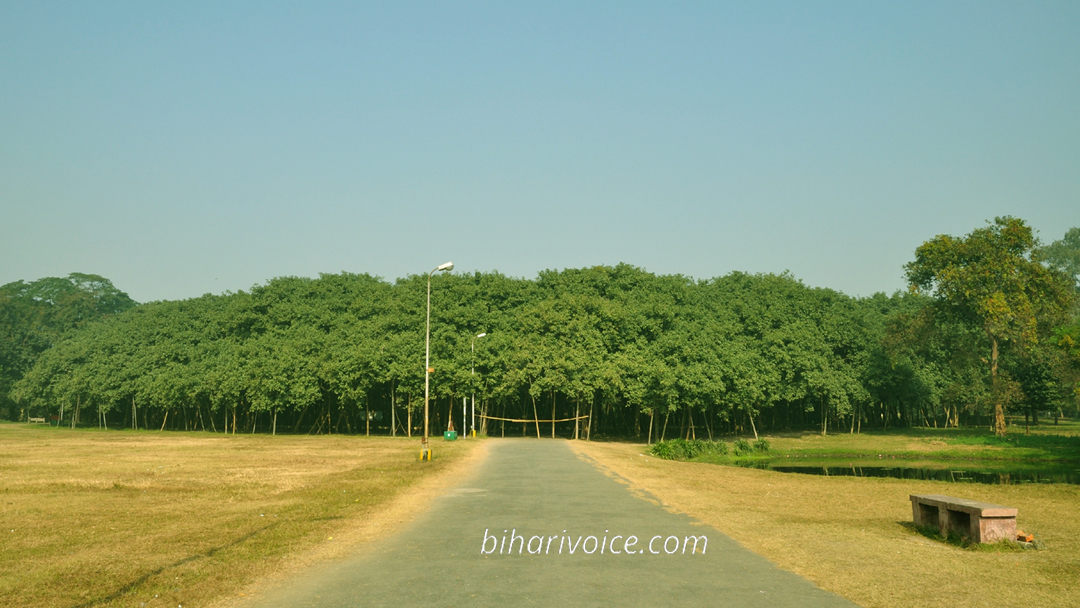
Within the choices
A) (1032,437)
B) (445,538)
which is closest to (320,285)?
(1032,437)

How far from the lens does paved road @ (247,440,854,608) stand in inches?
288

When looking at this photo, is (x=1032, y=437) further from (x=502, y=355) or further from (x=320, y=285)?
(x=320, y=285)

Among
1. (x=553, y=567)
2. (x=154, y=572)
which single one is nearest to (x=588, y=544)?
(x=553, y=567)

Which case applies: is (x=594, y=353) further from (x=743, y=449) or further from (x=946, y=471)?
(x=946, y=471)

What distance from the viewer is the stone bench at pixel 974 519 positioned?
1046 centimetres

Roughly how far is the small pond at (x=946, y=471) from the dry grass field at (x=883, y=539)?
181 inches

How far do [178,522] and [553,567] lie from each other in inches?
277

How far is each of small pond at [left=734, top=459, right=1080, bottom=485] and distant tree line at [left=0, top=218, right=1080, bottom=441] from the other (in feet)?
61.6

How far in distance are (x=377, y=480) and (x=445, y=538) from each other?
378 inches

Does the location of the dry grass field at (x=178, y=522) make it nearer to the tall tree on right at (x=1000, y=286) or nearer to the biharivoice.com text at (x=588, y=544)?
the biharivoice.com text at (x=588, y=544)

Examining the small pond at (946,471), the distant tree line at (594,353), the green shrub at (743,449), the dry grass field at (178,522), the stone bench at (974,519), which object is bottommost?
the green shrub at (743,449)

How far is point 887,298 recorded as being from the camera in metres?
77.6

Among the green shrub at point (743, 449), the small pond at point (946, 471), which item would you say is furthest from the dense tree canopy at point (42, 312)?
the small pond at point (946, 471)

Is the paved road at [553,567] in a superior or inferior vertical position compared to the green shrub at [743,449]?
superior
